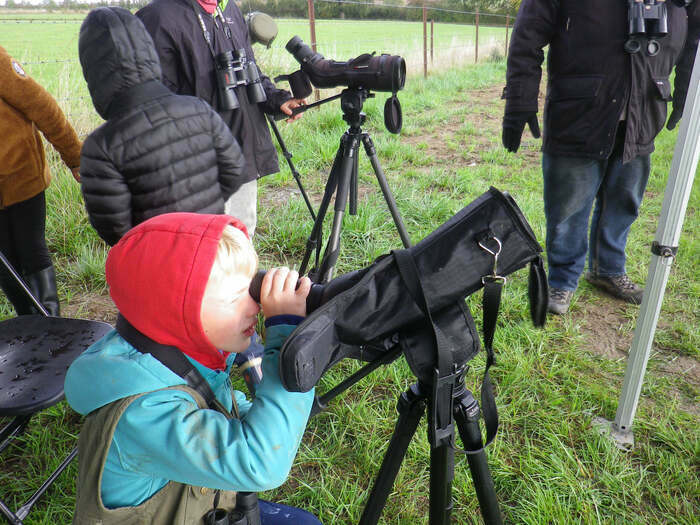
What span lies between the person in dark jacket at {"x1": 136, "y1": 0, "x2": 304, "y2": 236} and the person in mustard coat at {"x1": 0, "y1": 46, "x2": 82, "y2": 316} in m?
0.62

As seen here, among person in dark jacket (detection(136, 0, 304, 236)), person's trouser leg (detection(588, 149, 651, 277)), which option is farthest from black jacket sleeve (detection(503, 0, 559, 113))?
person in dark jacket (detection(136, 0, 304, 236))

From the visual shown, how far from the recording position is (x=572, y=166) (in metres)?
2.58

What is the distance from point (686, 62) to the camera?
105 inches

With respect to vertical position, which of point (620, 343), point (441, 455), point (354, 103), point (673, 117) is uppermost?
point (354, 103)

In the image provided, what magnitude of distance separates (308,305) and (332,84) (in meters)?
1.83

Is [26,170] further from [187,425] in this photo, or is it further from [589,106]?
[589,106]

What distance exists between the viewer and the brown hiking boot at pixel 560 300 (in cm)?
279

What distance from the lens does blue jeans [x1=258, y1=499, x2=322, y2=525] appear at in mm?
1288

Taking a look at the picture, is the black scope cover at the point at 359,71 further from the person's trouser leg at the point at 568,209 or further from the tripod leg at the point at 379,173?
the person's trouser leg at the point at 568,209

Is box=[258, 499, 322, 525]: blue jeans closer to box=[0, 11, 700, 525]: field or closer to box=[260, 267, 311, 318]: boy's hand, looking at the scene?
box=[0, 11, 700, 525]: field

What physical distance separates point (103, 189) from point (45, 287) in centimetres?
139

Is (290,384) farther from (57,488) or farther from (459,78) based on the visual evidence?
(459,78)

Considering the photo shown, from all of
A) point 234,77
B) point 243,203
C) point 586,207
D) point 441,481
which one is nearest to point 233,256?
point 441,481

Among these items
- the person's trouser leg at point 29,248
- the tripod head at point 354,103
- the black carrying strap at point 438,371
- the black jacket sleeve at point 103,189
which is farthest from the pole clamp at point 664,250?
the person's trouser leg at point 29,248
